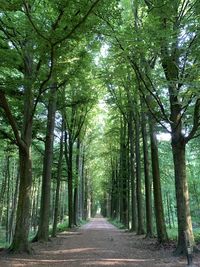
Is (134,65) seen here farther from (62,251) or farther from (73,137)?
(73,137)

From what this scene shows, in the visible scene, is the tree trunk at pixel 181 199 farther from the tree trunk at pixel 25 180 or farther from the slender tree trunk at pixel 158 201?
the tree trunk at pixel 25 180

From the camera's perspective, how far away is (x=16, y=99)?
1345 centimetres

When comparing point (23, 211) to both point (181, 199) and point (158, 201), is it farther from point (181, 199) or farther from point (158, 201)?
point (158, 201)

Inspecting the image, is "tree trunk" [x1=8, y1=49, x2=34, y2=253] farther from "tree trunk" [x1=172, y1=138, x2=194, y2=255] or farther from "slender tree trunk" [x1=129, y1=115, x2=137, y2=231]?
"slender tree trunk" [x1=129, y1=115, x2=137, y2=231]

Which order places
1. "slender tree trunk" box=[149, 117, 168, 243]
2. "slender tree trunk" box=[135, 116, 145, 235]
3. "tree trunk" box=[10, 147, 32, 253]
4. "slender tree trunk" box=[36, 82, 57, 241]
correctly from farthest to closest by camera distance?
"slender tree trunk" box=[135, 116, 145, 235] → "slender tree trunk" box=[36, 82, 57, 241] → "slender tree trunk" box=[149, 117, 168, 243] → "tree trunk" box=[10, 147, 32, 253]

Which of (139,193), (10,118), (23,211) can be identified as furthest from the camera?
(139,193)

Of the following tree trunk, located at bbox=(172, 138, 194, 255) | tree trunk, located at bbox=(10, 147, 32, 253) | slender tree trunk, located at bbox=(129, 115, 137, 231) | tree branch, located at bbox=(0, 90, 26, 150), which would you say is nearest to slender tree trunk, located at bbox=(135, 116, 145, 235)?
slender tree trunk, located at bbox=(129, 115, 137, 231)

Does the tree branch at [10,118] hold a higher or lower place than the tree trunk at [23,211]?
higher

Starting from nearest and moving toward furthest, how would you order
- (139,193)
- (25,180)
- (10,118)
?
(10,118) < (25,180) < (139,193)

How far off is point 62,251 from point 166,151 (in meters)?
16.4

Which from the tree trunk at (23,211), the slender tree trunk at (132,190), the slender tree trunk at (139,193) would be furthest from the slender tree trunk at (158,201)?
the slender tree trunk at (132,190)

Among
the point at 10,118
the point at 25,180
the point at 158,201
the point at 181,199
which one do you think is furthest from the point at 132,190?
the point at 10,118

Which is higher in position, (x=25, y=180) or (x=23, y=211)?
(x=25, y=180)

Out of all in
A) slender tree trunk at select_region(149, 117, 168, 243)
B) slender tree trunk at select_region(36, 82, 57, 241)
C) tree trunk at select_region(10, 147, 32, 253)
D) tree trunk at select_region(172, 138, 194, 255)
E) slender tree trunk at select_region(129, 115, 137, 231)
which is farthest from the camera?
slender tree trunk at select_region(129, 115, 137, 231)
